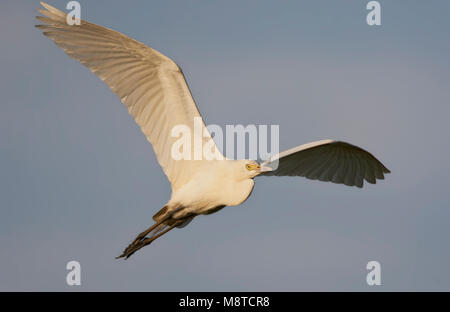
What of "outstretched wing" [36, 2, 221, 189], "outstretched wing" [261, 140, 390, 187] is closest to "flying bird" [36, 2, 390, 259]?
"outstretched wing" [36, 2, 221, 189]

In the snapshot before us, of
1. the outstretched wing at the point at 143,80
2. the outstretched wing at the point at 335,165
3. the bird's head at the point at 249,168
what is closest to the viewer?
the bird's head at the point at 249,168

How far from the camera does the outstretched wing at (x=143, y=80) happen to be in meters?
19.2

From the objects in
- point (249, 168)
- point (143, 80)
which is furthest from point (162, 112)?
point (249, 168)

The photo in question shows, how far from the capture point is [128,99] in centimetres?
1972

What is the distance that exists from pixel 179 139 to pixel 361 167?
4637mm

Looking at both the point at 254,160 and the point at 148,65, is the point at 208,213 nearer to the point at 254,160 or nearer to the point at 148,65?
the point at 254,160

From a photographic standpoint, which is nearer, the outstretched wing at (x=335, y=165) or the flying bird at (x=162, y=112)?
the flying bird at (x=162, y=112)

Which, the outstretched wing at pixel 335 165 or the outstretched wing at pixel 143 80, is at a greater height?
the outstretched wing at pixel 143 80

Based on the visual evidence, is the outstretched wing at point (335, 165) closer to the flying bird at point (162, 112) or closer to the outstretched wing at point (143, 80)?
the flying bird at point (162, 112)

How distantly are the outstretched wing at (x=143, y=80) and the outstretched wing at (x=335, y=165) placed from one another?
7.58 ft

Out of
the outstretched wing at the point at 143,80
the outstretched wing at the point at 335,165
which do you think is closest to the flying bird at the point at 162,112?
the outstretched wing at the point at 143,80

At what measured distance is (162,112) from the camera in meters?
19.7

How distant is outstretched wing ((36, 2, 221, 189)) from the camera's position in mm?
19250

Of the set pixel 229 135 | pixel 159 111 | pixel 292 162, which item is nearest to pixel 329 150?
pixel 292 162
